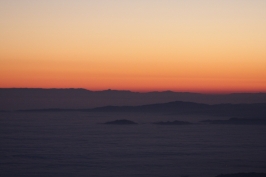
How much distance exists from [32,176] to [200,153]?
25.9 ft

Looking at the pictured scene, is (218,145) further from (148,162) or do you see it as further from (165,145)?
(148,162)

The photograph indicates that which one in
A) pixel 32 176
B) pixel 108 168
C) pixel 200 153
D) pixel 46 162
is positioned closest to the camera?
pixel 32 176

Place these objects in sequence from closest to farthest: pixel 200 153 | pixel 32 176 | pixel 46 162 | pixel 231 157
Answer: pixel 32 176 < pixel 46 162 < pixel 231 157 < pixel 200 153

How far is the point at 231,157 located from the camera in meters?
17.4

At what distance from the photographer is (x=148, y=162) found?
52.5 feet

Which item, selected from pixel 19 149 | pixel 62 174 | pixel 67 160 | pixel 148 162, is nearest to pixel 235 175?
pixel 148 162

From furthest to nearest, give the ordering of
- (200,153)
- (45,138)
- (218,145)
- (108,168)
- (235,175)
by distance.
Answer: (45,138) → (218,145) → (200,153) → (108,168) → (235,175)

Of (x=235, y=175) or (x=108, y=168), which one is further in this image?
(x=108, y=168)

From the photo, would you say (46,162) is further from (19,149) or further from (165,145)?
(165,145)

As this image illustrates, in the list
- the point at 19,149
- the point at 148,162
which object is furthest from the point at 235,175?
the point at 19,149

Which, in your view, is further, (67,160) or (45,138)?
(45,138)

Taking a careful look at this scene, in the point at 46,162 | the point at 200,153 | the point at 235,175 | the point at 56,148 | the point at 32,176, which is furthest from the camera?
the point at 56,148

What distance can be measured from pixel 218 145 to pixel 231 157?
444cm

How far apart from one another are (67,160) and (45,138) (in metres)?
8.42
